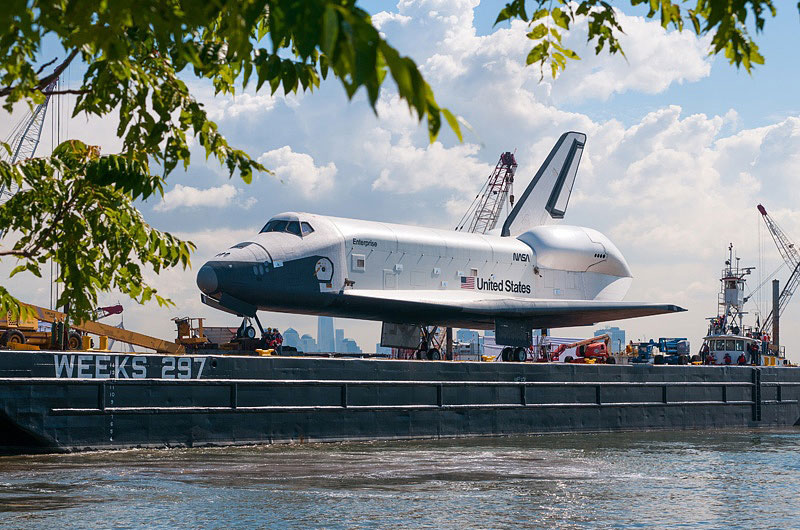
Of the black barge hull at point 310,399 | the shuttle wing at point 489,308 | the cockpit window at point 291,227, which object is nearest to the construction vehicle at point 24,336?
the black barge hull at point 310,399

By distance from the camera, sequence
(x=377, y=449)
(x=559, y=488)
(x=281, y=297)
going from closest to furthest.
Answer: (x=559, y=488), (x=377, y=449), (x=281, y=297)

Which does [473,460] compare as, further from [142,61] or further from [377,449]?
[142,61]

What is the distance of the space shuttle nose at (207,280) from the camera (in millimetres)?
25594

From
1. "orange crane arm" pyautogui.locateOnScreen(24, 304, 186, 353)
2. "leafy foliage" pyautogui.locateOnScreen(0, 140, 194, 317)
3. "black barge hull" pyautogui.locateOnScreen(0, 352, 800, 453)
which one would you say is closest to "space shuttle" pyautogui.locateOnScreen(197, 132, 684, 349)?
"orange crane arm" pyautogui.locateOnScreen(24, 304, 186, 353)

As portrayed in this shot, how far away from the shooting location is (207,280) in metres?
25.6

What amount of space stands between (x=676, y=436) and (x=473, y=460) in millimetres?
11678

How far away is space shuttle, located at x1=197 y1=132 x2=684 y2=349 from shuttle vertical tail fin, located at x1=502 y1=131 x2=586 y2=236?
0.31 ft

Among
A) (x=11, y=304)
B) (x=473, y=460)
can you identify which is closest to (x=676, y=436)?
(x=473, y=460)

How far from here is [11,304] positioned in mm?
7566

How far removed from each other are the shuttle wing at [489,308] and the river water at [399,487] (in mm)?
6958

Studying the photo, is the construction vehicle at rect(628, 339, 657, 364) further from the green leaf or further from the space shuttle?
the green leaf

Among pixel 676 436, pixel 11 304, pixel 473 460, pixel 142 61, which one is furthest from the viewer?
pixel 676 436

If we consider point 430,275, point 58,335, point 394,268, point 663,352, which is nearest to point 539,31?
point 58,335

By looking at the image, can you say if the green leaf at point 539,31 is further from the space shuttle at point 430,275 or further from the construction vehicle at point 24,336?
the space shuttle at point 430,275
